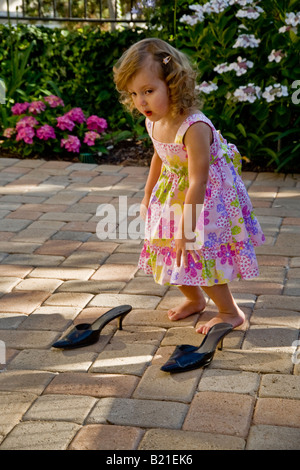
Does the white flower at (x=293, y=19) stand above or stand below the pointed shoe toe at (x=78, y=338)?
above

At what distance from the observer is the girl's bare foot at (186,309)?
123 inches

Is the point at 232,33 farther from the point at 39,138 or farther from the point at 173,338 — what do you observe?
the point at 173,338

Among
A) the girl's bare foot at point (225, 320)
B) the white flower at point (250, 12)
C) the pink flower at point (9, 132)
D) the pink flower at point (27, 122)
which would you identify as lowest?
the girl's bare foot at point (225, 320)

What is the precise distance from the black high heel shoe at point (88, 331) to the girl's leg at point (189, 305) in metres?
0.21

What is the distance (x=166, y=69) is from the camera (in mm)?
2764

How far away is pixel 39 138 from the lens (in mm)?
5980

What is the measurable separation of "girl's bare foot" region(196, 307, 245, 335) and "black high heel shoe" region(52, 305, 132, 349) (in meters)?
0.32

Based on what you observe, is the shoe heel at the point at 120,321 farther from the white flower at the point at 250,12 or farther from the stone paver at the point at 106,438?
the white flower at the point at 250,12

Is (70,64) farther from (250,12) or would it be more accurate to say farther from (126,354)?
(126,354)

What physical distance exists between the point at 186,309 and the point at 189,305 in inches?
1.0

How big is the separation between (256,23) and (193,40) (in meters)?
0.51

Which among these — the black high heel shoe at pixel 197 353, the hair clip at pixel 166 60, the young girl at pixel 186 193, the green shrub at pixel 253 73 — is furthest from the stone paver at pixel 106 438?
the green shrub at pixel 253 73

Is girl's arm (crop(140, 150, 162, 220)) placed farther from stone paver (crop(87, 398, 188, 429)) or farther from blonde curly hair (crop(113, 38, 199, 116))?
stone paver (crop(87, 398, 188, 429))
